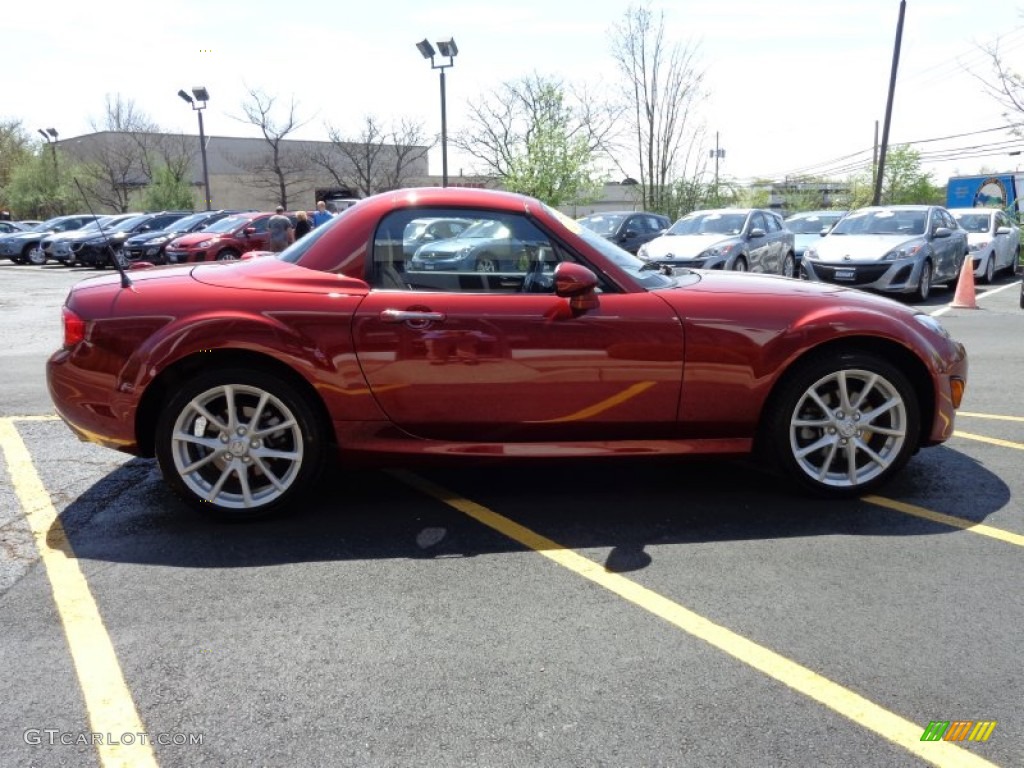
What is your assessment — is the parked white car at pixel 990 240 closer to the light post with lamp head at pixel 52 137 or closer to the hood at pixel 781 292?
the hood at pixel 781 292

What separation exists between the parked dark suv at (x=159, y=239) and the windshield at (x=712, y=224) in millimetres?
14205

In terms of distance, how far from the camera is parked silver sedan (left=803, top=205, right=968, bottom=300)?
13133 millimetres

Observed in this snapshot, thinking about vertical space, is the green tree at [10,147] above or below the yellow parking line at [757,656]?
above

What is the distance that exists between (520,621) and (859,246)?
12.4 metres

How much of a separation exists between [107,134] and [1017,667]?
60912 mm

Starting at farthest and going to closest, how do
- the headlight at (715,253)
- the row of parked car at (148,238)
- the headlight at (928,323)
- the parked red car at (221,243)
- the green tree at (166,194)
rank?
the green tree at (166,194) → the row of parked car at (148,238) → the parked red car at (221,243) → the headlight at (715,253) → the headlight at (928,323)

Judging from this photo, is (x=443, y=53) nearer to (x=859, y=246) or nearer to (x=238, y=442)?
(x=859, y=246)

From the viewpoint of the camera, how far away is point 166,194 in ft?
150

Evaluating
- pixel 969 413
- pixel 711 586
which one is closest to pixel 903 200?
pixel 969 413

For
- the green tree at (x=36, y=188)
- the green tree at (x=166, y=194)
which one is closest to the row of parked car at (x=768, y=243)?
the green tree at (x=166, y=194)

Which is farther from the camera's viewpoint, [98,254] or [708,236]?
[98,254]

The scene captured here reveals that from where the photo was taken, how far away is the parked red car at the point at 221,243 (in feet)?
68.4

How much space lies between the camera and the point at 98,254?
24828 mm

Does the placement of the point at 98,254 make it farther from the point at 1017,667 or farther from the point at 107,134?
the point at 107,134
